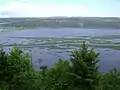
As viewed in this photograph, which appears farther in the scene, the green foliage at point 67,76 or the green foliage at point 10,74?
the green foliage at point 10,74

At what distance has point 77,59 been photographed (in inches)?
850

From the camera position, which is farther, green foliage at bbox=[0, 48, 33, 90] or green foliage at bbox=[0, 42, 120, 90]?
green foliage at bbox=[0, 48, 33, 90]

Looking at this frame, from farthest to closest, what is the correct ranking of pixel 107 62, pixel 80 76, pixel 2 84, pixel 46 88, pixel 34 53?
pixel 34 53
pixel 107 62
pixel 46 88
pixel 2 84
pixel 80 76

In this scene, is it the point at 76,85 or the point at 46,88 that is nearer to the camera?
the point at 76,85

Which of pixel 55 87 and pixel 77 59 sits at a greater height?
pixel 77 59

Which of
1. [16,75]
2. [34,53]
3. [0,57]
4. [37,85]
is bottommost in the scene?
[34,53]

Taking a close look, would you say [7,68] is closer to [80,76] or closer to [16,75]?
[16,75]

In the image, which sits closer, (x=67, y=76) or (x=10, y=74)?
(x=67, y=76)

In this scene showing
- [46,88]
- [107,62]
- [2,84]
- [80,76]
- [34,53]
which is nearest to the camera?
[80,76]

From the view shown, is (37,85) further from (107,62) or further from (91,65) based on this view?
(107,62)

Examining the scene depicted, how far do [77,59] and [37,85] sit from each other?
9.68 m

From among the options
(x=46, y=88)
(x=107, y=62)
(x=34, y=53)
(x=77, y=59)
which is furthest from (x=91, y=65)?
(x=34, y=53)

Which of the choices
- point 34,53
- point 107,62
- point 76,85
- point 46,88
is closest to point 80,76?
point 76,85

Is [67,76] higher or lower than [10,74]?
higher
